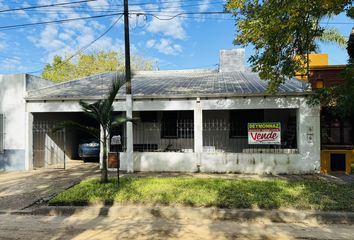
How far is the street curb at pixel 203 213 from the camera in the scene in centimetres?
666

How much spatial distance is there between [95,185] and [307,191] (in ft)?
17.7

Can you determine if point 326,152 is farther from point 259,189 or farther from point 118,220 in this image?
point 118,220

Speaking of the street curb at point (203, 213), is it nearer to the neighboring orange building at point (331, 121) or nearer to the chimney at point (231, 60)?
the neighboring orange building at point (331, 121)

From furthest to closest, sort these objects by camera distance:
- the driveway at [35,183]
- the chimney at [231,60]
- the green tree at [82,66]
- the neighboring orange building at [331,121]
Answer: the green tree at [82,66] → the chimney at [231,60] → the neighboring orange building at [331,121] → the driveway at [35,183]

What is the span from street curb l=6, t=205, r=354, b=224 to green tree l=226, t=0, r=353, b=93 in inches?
181

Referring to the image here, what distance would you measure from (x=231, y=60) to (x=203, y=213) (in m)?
14.5

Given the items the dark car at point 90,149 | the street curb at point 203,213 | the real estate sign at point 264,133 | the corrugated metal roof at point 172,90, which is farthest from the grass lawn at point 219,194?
the dark car at point 90,149

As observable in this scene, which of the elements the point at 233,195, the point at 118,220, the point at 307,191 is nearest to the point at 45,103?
the point at 118,220

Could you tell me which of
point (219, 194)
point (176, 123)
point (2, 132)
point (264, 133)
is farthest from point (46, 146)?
point (219, 194)

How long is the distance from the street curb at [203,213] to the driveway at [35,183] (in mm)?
890

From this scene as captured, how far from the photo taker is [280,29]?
8977 mm

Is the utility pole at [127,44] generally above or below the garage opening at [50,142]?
above

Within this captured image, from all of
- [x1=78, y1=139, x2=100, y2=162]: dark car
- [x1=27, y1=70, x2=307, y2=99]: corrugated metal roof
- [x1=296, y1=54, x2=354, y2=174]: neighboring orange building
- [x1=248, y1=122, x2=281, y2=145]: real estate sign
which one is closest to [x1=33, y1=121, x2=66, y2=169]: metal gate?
[x1=78, y1=139, x2=100, y2=162]: dark car

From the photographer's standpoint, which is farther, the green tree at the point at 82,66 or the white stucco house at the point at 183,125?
the green tree at the point at 82,66
